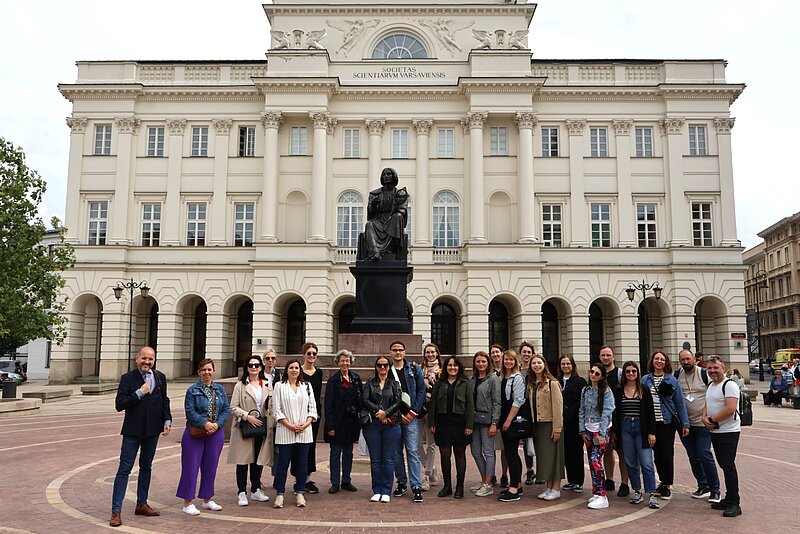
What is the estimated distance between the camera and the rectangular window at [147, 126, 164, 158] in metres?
39.5

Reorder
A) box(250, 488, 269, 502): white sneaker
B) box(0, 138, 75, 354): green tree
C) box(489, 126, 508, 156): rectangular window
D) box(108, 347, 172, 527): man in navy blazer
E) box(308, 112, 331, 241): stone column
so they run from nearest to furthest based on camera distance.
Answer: box(108, 347, 172, 527): man in navy blazer
box(250, 488, 269, 502): white sneaker
box(0, 138, 75, 354): green tree
box(308, 112, 331, 241): stone column
box(489, 126, 508, 156): rectangular window

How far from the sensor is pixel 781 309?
78875 millimetres

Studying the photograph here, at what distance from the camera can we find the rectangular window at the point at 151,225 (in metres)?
38.9

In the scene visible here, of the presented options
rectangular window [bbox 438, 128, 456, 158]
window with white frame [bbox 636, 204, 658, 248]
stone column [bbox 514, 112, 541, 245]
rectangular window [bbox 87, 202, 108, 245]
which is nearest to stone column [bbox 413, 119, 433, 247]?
rectangular window [bbox 438, 128, 456, 158]

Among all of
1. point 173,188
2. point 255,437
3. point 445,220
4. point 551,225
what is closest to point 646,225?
→ point 551,225

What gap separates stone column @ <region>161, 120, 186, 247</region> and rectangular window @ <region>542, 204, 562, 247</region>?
21.8 m

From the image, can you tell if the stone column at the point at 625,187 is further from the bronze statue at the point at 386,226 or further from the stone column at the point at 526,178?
the bronze statue at the point at 386,226

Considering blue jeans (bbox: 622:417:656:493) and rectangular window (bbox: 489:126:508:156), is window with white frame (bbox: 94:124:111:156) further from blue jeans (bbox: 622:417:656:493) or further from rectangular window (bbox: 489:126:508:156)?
blue jeans (bbox: 622:417:656:493)

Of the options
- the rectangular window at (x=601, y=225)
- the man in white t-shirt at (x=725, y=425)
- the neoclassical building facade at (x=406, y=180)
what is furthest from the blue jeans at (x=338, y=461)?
the rectangular window at (x=601, y=225)

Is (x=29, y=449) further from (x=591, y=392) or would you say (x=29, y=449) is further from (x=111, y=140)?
(x=111, y=140)

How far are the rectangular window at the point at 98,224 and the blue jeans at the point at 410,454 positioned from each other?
113ft

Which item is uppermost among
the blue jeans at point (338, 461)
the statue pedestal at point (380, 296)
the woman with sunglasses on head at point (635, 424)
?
the statue pedestal at point (380, 296)

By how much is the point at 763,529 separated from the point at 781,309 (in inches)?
3261

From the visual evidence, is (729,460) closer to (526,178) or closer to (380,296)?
(380,296)
